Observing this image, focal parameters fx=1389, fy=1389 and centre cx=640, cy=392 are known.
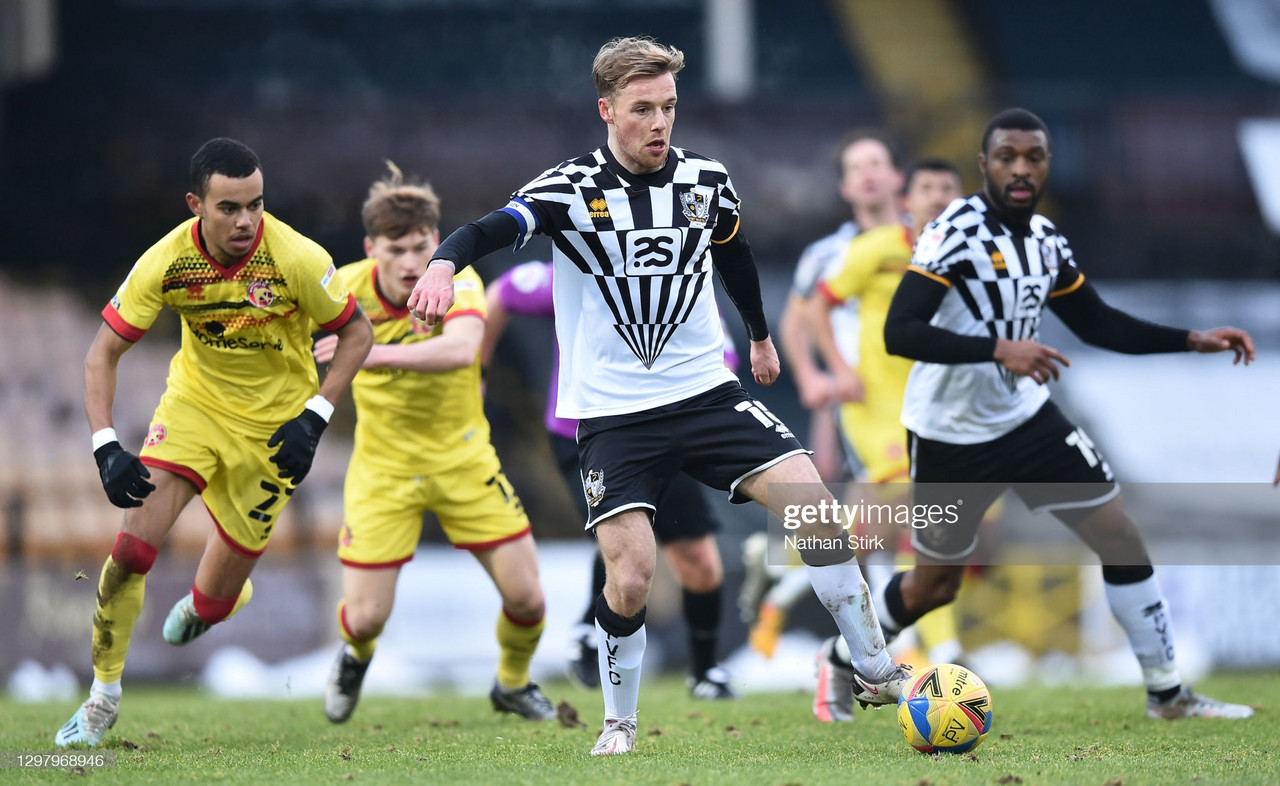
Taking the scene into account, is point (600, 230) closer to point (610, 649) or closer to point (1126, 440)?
point (610, 649)

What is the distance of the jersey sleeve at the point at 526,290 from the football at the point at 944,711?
349cm

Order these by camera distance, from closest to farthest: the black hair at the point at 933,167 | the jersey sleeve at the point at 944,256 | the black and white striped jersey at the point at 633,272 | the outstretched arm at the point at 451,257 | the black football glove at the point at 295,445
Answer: the outstretched arm at the point at 451,257 < the black and white striped jersey at the point at 633,272 < the black football glove at the point at 295,445 < the jersey sleeve at the point at 944,256 < the black hair at the point at 933,167

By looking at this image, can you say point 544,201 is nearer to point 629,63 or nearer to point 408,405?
point 629,63

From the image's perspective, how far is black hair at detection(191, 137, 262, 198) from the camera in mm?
5836

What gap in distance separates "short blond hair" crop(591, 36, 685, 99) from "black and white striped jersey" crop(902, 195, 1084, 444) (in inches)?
64.6

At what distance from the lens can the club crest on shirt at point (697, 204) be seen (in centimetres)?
555

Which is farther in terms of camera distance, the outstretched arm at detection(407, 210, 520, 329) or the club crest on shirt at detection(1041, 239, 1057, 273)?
the club crest on shirt at detection(1041, 239, 1057, 273)

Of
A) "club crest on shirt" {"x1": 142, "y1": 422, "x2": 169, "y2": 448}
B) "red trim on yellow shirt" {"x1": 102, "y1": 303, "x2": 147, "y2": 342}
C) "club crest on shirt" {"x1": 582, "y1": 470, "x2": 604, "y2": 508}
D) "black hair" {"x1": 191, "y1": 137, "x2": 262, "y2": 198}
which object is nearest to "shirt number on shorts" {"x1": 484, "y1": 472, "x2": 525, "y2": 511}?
"club crest on shirt" {"x1": 142, "y1": 422, "x2": 169, "y2": 448}

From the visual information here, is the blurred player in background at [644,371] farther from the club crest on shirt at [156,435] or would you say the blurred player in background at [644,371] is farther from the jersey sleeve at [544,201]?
the club crest on shirt at [156,435]

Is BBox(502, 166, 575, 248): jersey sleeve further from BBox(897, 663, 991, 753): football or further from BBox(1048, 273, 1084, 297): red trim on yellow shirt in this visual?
BBox(1048, 273, 1084, 297): red trim on yellow shirt

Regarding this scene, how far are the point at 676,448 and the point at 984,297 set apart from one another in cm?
183

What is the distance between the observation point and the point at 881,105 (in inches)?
669

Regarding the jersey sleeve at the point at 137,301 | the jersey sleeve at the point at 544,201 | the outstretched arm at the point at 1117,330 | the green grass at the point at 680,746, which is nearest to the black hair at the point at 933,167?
the outstretched arm at the point at 1117,330

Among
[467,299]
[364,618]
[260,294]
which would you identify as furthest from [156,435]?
[467,299]
